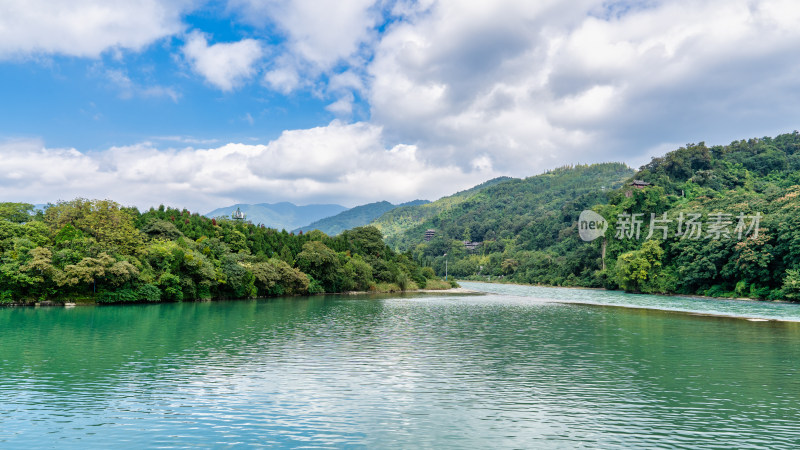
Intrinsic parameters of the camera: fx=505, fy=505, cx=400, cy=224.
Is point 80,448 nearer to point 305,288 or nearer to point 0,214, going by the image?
point 0,214

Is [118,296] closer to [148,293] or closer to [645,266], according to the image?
[148,293]

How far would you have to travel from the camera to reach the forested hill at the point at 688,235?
53750 millimetres

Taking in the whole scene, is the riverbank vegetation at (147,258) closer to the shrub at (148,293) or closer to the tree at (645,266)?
the shrub at (148,293)

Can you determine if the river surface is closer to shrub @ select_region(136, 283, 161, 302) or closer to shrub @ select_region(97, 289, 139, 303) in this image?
shrub @ select_region(97, 289, 139, 303)

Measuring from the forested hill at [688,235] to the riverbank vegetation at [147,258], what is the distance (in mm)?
41984

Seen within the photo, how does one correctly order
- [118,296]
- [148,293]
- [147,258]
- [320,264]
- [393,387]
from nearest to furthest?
[393,387], [118,296], [148,293], [147,258], [320,264]

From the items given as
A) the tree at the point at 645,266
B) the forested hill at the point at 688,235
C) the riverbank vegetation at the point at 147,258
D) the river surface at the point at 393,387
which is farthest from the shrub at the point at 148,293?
the tree at the point at 645,266

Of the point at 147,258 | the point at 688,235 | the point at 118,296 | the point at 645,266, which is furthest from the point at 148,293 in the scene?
the point at 688,235

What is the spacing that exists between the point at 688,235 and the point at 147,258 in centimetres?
6348

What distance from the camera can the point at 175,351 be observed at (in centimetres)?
2084

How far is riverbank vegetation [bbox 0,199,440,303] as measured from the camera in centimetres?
4050

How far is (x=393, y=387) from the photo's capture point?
15.2 m

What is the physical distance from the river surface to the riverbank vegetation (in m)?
13.5

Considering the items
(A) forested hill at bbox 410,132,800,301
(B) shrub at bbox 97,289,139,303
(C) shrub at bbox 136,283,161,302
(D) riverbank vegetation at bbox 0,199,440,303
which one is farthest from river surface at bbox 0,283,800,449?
(A) forested hill at bbox 410,132,800,301
